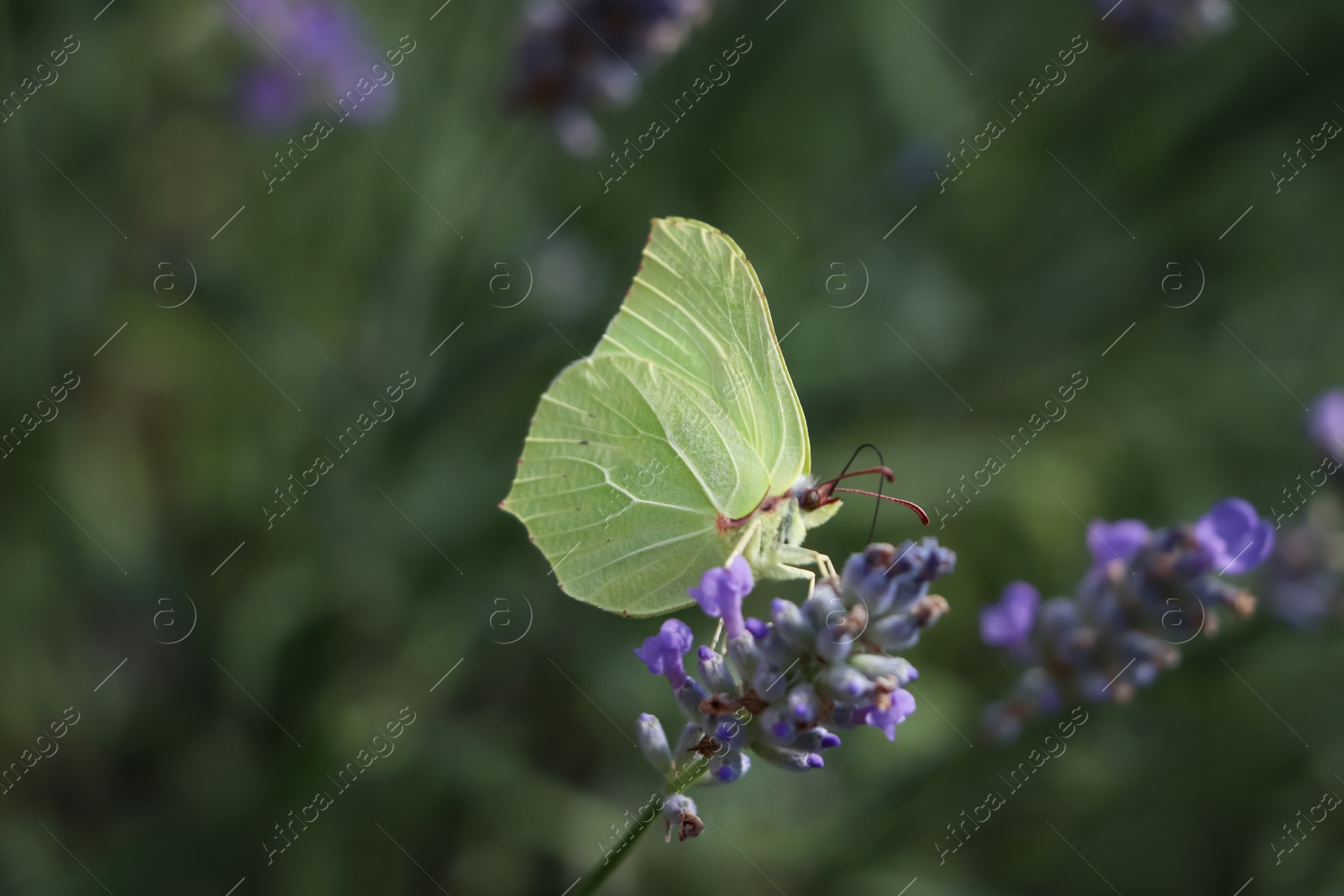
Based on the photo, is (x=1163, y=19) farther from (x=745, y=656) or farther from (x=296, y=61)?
(x=296, y=61)

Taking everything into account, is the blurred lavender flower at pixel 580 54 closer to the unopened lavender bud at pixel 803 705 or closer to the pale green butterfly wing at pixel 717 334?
the pale green butterfly wing at pixel 717 334

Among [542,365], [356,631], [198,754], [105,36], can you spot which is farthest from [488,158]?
[198,754]

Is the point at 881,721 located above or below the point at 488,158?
below

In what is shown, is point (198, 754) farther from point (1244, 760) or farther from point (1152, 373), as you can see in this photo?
point (1152, 373)

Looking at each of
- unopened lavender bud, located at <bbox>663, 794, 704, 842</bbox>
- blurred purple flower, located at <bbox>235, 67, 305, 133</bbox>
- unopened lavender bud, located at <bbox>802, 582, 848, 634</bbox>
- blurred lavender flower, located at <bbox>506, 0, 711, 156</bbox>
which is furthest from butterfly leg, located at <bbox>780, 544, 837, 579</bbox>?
blurred purple flower, located at <bbox>235, 67, 305, 133</bbox>

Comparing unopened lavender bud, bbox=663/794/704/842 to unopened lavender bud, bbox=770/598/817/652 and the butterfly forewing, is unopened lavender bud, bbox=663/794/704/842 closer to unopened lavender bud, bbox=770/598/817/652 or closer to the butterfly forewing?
unopened lavender bud, bbox=770/598/817/652

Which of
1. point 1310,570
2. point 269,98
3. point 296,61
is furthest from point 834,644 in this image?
point 296,61

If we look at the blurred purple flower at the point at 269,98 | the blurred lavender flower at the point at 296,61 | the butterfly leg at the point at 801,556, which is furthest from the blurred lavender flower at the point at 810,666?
the blurred purple flower at the point at 269,98
